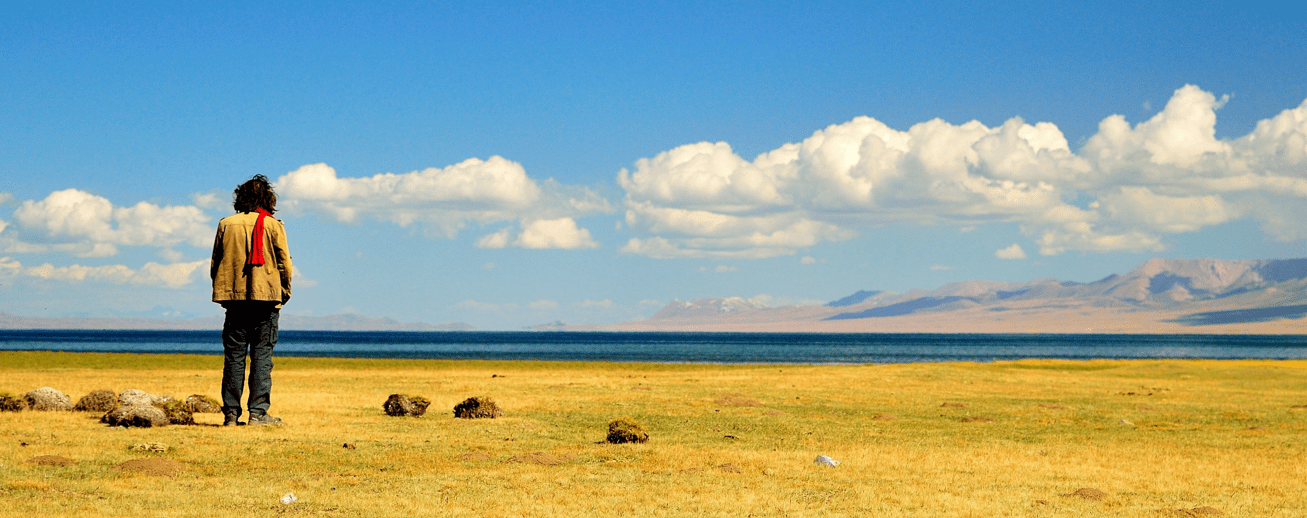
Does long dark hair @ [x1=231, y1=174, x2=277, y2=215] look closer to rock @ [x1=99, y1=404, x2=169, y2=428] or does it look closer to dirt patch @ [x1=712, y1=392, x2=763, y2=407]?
rock @ [x1=99, y1=404, x2=169, y2=428]

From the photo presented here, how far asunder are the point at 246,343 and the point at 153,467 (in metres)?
3.89

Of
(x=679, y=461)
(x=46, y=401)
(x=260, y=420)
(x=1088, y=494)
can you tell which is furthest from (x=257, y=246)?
(x=1088, y=494)

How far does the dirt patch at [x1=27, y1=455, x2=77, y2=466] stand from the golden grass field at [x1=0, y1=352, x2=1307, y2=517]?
0.11 metres

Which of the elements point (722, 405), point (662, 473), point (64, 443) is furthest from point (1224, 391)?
point (64, 443)

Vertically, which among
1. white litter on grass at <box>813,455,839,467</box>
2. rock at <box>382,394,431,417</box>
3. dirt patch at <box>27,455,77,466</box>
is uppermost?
rock at <box>382,394,431,417</box>

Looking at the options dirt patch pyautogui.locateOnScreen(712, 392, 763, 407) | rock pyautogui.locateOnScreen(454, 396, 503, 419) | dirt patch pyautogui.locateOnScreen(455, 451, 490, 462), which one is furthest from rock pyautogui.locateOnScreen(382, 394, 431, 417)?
dirt patch pyautogui.locateOnScreen(712, 392, 763, 407)

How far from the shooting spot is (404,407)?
20094 mm

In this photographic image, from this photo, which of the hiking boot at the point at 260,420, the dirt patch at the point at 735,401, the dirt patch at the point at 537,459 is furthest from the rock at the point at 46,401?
the dirt patch at the point at 735,401

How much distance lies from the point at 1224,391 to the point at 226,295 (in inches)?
1404

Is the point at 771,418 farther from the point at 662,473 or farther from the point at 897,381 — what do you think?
the point at 897,381

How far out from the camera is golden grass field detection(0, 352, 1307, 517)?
37.0 feet

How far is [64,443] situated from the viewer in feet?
46.6

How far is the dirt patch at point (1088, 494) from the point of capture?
42.1ft

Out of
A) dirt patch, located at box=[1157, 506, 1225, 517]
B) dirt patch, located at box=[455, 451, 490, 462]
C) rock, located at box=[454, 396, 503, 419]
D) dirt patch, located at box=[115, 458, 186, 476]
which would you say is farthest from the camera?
rock, located at box=[454, 396, 503, 419]
